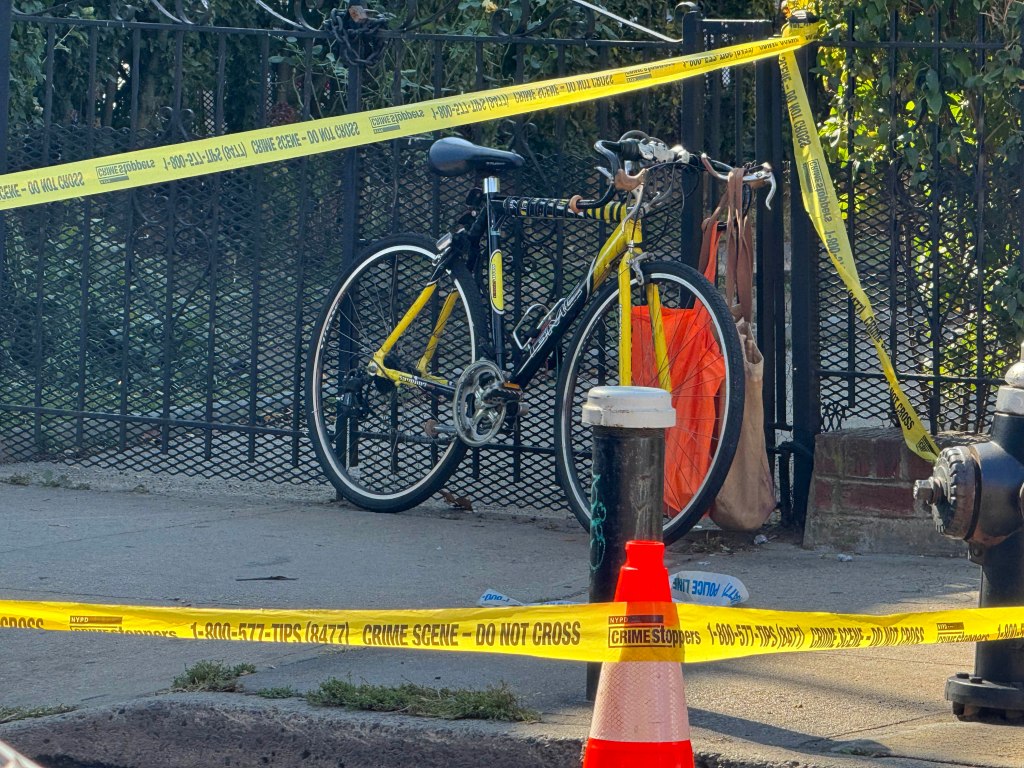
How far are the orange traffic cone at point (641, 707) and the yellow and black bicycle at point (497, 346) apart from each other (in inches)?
92.8

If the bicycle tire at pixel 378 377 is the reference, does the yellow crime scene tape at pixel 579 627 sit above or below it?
below

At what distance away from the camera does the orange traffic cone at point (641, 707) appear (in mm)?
3084

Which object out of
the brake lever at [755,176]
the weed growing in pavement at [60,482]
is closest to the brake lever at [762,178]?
the brake lever at [755,176]

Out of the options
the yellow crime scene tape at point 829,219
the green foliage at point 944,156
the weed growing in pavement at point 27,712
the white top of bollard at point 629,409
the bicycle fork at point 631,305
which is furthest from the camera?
the green foliage at point 944,156

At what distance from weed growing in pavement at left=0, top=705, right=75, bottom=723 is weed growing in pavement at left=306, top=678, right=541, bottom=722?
650 mm

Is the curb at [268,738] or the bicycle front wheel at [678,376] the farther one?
the bicycle front wheel at [678,376]

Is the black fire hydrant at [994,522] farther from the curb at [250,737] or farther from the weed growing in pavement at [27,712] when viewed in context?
the weed growing in pavement at [27,712]

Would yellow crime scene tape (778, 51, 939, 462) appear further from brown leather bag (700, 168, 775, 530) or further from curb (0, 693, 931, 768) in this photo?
curb (0, 693, 931, 768)

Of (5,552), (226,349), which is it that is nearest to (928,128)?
(226,349)

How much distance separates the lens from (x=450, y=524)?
663 centimetres

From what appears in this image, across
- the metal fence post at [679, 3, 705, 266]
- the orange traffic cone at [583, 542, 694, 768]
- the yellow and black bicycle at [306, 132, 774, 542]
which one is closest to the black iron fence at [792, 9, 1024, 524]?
the metal fence post at [679, 3, 705, 266]

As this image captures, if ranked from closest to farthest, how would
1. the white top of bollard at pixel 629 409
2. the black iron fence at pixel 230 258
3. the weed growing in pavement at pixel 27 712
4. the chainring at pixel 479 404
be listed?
the white top of bollard at pixel 629 409
the weed growing in pavement at pixel 27 712
the chainring at pixel 479 404
the black iron fence at pixel 230 258

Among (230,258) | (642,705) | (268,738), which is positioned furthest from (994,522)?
(230,258)

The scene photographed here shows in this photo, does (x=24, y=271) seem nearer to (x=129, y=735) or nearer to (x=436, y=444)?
(x=436, y=444)
